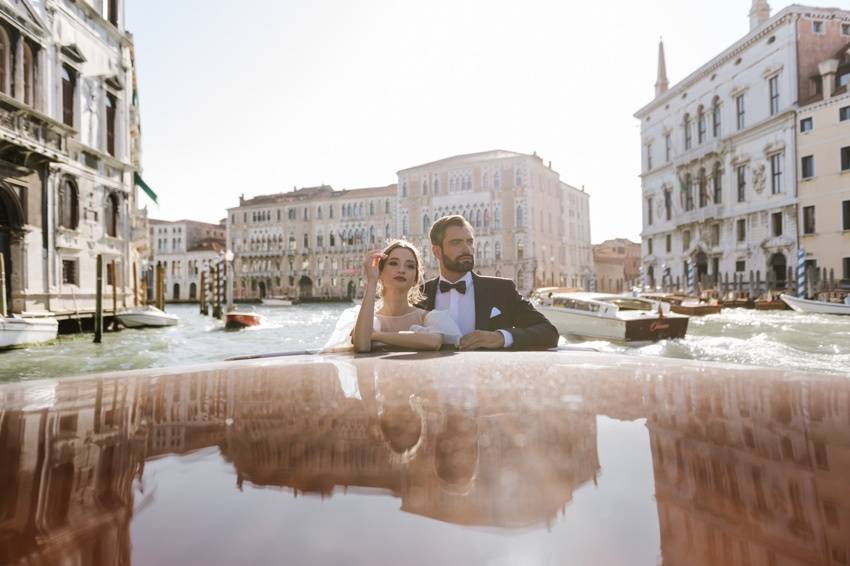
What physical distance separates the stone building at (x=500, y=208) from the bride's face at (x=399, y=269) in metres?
32.4

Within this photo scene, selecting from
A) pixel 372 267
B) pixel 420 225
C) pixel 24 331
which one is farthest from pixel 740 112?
pixel 24 331

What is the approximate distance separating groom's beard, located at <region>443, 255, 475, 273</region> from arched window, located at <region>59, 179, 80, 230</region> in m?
11.2

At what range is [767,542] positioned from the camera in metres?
0.39

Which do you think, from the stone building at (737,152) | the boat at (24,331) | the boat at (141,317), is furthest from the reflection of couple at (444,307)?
the stone building at (737,152)

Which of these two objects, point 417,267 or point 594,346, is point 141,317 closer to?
point 594,346

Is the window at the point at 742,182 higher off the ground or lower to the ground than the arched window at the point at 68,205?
higher

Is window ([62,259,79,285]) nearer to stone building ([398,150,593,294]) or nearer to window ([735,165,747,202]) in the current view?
window ([735,165,747,202])

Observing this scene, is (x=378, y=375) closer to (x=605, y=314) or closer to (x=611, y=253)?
(x=605, y=314)

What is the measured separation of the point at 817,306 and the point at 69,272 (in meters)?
17.9

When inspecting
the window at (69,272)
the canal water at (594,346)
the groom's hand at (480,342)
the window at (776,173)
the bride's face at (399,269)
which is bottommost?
the canal water at (594,346)

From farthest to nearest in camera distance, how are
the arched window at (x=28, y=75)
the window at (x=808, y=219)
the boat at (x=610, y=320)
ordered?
1. the window at (x=808, y=219)
2. the arched window at (x=28, y=75)
3. the boat at (x=610, y=320)

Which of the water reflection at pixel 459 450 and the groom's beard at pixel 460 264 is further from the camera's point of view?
the groom's beard at pixel 460 264

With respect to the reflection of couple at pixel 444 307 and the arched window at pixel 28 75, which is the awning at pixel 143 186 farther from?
the reflection of couple at pixel 444 307

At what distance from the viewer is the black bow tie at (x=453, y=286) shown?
2721 mm
